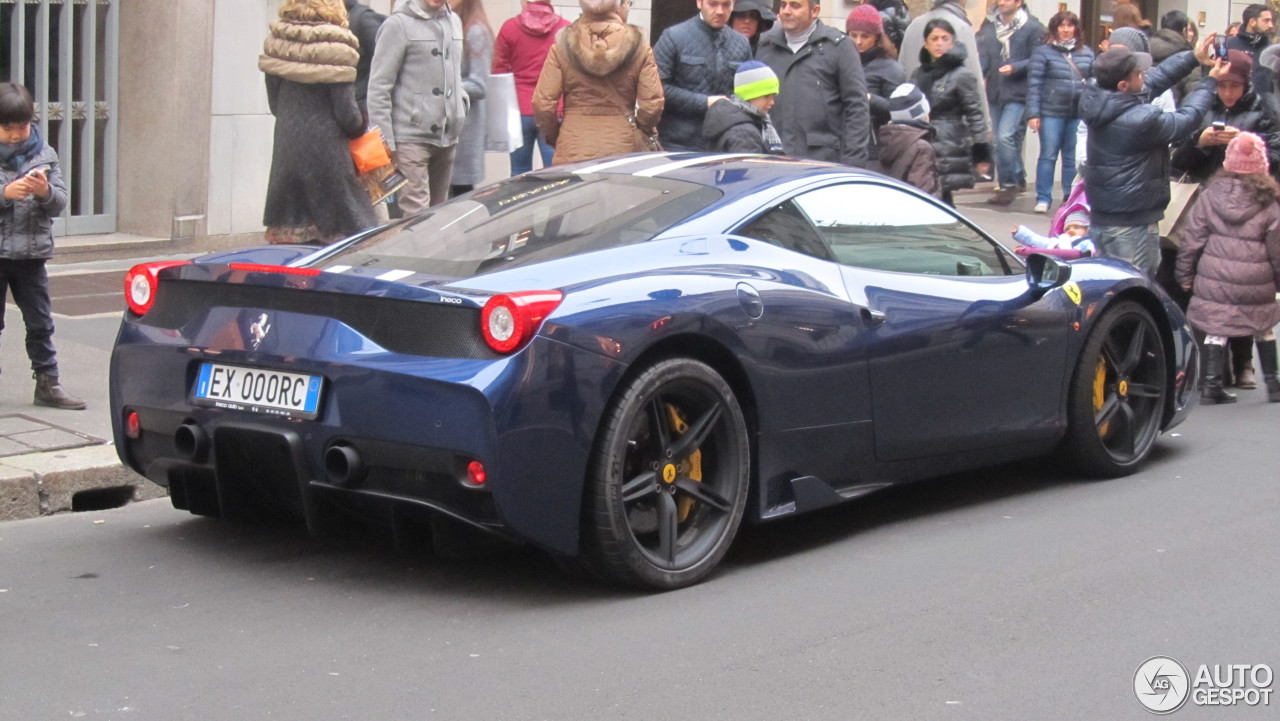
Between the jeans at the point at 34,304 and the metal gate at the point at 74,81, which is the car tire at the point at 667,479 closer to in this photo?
the jeans at the point at 34,304

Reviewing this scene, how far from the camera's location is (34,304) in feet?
24.7

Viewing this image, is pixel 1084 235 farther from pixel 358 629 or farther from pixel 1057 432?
pixel 358 629

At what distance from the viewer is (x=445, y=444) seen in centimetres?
480

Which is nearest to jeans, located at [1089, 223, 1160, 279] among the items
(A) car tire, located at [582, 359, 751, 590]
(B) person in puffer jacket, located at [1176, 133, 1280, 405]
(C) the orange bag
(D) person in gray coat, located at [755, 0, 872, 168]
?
(B) person in puffer jacket, located at [1176, 133, 1280, 405]

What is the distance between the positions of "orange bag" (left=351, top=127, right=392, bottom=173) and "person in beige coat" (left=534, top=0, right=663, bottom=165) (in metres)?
1.22

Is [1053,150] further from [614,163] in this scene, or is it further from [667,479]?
[667,479]

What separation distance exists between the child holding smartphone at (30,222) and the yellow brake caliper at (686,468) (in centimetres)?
330

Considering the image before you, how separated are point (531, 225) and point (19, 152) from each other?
294 cm

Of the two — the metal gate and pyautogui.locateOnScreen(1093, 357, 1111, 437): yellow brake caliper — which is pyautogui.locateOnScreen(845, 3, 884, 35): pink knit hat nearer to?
pyautogui.locateOnScreen(1093, 357, 1111, 437): yellow brake caliper

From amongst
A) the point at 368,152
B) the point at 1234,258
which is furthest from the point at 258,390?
the point at 1234,258

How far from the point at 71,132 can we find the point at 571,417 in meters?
8.12

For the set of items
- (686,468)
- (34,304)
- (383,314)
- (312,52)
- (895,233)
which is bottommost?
(686,468)

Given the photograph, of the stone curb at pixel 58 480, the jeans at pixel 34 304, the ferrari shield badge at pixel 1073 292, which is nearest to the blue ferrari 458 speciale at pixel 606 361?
the ferrari shield badge at pixel 1073 292

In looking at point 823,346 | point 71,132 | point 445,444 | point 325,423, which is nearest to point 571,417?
point 445,444
